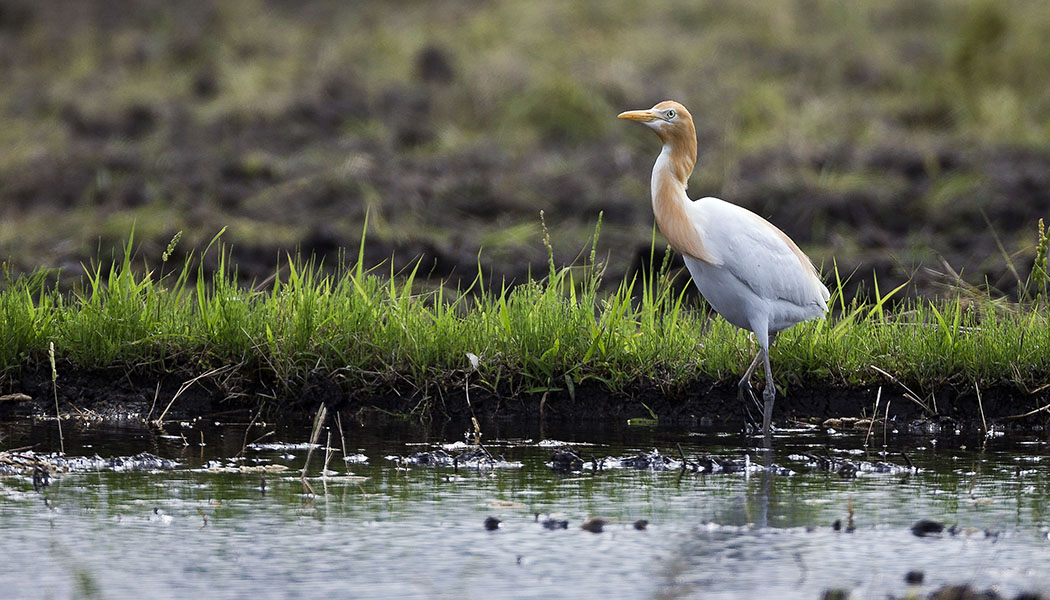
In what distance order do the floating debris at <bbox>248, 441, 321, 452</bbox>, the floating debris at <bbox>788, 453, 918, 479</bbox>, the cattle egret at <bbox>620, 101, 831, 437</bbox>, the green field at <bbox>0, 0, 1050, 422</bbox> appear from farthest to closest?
the green field at <bbox>0, 0, 1050, 422</bbox>, the cattle egret at <bbox>620, 101, 831, 437</bbox>, the floating debris at <bbox>248, 441, 321, 452</bbox>, the floating debris at <bbox>788, 453, 918, 479</bbox>

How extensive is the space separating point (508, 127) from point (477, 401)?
30.1 ft

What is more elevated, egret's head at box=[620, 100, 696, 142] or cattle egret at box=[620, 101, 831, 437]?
egret's head at box=[620, 100, 696, 142]

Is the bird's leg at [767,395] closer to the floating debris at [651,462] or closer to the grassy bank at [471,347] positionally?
the grassy bank at [471,347]

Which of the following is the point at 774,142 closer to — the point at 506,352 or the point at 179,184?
the point at 179,184

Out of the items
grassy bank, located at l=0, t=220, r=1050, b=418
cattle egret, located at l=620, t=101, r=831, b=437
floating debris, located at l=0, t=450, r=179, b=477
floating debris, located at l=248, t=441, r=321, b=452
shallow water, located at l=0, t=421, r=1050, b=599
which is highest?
cattle egret, located at l=620, t=101, r=831, b=437

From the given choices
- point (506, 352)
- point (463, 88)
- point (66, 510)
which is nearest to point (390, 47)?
point (463, 88)

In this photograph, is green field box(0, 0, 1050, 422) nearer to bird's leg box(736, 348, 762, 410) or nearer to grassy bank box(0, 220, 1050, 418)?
grassy bank box(0, 220, 1050, 418)

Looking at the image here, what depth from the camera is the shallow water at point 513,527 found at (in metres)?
3.89

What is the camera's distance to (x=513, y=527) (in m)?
4.50

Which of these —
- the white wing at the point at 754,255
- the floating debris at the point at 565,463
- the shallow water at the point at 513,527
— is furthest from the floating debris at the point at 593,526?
the white wing at the point at 754,255

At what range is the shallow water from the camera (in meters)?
3.89

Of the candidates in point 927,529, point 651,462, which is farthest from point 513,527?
point 927,529

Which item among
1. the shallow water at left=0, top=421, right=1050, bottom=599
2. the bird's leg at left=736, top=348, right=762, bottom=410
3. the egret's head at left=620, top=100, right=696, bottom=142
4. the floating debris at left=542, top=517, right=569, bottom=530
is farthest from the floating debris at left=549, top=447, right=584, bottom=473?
the egret's head at left=620, top=100, right=696, bottom=142

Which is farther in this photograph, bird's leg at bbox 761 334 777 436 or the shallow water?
bird's leg at bbox 761 334 777 436
